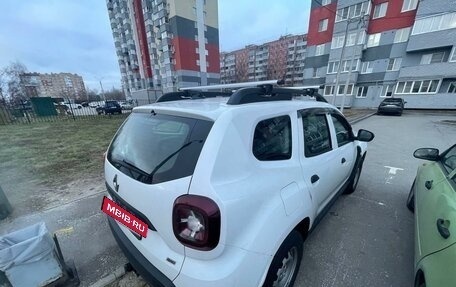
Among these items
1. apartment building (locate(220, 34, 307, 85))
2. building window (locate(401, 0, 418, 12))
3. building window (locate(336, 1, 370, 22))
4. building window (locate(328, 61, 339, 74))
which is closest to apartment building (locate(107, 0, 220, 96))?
building window (locate(328, 61, 339, 74))

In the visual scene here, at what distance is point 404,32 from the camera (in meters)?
21.7

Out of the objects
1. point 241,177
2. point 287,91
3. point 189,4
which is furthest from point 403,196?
point 189,4

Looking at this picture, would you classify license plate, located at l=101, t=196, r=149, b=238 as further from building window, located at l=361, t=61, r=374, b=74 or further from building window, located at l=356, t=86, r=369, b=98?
building window, located at l=361, t=61, r=374, b=74

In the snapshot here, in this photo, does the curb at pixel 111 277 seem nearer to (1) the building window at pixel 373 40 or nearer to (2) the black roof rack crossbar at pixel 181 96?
(2) the black roof rack crossbar at pixel 181 96

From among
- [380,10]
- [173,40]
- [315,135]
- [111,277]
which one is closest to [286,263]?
[315,135]

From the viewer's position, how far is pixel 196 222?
3.78 feet

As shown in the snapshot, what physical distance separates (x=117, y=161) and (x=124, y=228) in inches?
23.2

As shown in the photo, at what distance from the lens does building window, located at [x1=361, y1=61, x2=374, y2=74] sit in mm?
23969

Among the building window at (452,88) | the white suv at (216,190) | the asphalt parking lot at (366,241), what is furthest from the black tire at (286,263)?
the building window at (452,88)

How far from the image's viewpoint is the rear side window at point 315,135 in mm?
1991

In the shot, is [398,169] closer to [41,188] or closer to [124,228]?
[124,228]

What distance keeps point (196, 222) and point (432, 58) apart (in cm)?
2967

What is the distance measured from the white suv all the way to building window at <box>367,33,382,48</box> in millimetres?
29519

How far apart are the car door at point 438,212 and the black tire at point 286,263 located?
0.96 meters
